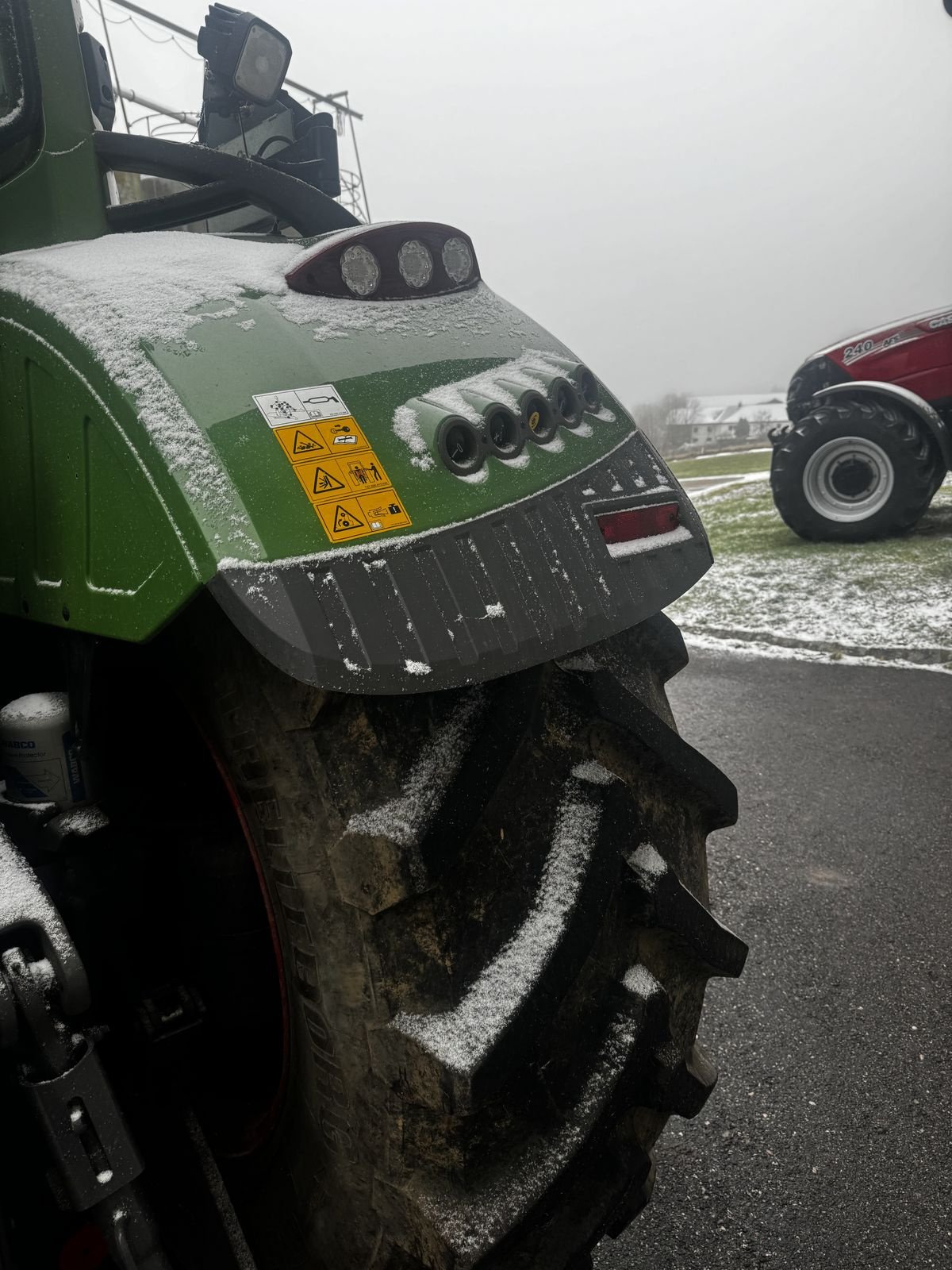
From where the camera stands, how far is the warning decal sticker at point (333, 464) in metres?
0.87

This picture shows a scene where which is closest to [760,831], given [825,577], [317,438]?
[317,438]

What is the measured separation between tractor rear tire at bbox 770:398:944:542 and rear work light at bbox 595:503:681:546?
602cm

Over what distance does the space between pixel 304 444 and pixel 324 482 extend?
5 centimetres

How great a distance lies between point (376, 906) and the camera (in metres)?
0.90

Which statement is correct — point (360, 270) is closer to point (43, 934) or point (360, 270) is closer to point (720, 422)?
point (43, 934)

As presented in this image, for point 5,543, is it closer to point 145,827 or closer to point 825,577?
point 145,827

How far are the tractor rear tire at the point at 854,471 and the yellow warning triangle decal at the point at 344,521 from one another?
6.46 metres

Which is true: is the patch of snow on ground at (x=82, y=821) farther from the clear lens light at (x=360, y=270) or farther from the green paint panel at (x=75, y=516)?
the clear lens light at (x=360, y=270)

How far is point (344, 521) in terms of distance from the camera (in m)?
0.86

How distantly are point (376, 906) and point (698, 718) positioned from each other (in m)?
3.28

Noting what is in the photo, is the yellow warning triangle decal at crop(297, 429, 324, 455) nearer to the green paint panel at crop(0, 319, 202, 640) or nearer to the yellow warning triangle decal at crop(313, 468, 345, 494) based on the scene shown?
the yellow warning triangle decal at crop(313, 468, 345, 494)

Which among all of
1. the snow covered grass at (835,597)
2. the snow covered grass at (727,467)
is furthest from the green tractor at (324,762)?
the snow covered grass at (727,467)


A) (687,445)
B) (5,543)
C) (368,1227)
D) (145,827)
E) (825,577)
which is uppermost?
(5,543)

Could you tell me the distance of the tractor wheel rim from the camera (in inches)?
259
